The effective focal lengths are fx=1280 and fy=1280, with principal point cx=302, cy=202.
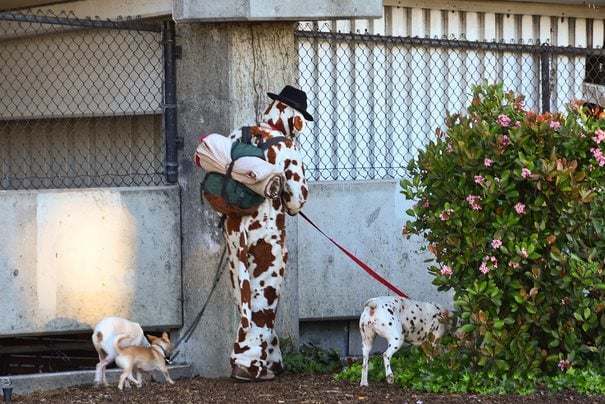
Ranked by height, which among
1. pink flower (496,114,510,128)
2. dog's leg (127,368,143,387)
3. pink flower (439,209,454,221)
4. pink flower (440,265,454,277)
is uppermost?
pink flower (496,114,510,128)

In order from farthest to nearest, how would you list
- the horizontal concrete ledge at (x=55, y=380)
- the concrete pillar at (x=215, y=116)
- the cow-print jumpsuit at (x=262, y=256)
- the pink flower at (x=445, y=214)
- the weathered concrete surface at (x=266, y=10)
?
the concrete pillar at (x=215, y=116) < the weathered concrete surface at (x=266, y=10) < the horizontal concrete ledge at (x=55, y=380) < the cow-print jumpsuit at (x=262, y=256) < the pink flower at (x=445, y=214)

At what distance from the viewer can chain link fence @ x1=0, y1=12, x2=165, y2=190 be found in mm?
10695

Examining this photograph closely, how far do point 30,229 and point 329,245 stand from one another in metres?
2.40

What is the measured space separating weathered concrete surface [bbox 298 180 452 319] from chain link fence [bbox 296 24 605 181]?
15.9 inches

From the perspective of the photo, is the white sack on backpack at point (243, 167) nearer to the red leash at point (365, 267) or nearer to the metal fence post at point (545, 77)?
the red leash at point (365, 267)

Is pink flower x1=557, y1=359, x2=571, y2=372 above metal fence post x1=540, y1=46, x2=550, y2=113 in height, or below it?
below

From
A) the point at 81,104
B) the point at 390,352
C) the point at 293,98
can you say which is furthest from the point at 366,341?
the point at 81,104

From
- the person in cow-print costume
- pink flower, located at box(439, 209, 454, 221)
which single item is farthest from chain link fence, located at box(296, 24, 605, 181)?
pink flower, located at box(439, 209, 454, 221)

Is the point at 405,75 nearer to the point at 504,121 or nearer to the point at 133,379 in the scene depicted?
the point at 504,121

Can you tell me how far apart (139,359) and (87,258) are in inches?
47.4

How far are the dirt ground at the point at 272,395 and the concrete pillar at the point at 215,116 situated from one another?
1.81 feet

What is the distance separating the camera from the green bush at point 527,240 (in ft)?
26.6

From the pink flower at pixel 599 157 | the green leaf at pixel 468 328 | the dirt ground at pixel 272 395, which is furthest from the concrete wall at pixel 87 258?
the pink flower at pixel 599 157

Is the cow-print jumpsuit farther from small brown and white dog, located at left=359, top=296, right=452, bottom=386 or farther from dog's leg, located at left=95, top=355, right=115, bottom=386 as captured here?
dog's leg, located at left=95, top=355, right=115, bottom=386
